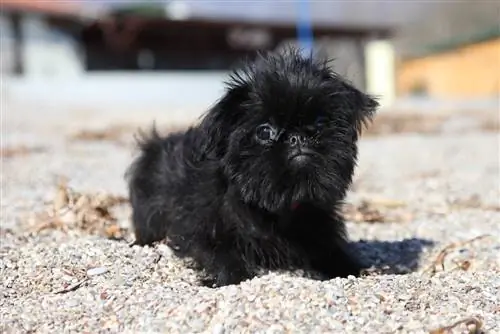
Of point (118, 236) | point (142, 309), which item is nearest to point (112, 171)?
point (118, 236)

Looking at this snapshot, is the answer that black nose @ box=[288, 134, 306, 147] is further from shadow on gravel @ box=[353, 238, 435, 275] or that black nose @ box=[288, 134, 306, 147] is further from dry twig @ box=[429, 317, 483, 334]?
shadow on gravel @ box=[353, 238, 435, 275]

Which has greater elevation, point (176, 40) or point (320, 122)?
point (176, 40)

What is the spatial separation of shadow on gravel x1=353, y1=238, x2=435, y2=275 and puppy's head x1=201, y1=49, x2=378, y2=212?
1185mm

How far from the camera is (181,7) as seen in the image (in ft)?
130

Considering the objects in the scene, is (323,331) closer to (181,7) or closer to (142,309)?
(142,309)

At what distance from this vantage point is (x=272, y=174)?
13.9ft

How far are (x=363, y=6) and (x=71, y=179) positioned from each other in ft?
127

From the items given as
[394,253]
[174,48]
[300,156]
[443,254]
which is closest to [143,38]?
[174,48]

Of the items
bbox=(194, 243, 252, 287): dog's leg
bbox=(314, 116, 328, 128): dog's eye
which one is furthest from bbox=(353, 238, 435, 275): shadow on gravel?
bbox=(314, 116, 328, 128): dog's eye

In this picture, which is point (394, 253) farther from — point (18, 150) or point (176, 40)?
point (176, 40)

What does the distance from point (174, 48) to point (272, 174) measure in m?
32.9

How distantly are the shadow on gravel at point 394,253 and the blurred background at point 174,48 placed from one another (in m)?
21.4

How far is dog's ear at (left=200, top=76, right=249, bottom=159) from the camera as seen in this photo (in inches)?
179

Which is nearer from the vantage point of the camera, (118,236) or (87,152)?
(118,236)
